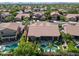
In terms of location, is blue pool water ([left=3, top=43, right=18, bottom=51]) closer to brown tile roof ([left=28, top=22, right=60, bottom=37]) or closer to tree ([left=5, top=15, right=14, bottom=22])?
brown tile roof ([left=28, top=22, right=60, bottom=37])

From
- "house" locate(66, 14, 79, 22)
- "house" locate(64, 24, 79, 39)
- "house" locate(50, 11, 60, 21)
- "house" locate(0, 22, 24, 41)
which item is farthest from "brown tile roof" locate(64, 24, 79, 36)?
"house" locate(0, 22, 24, 41)

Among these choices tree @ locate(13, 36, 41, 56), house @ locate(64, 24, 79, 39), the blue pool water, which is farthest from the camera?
house @ locate(64, 24, 79, 39)

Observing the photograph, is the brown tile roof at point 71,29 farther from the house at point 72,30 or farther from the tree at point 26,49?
the tree at point 26,49

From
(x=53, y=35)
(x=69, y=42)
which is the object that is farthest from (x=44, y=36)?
(x=69, y=42)

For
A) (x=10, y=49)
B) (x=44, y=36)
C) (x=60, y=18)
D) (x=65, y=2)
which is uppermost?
(x=65, y=2)

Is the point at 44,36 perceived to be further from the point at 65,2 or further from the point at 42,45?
the point at 65,2

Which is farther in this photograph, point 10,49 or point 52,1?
point 52,1

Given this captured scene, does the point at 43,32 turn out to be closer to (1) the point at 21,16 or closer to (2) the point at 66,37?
(2) the point at 66,37
